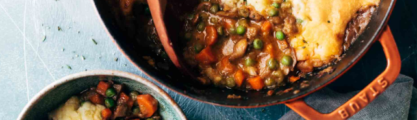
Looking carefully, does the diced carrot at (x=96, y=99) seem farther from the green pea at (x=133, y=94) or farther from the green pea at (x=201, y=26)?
the green pea at (x=201, y=26)

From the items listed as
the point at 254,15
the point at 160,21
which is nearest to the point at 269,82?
the point at 254,15

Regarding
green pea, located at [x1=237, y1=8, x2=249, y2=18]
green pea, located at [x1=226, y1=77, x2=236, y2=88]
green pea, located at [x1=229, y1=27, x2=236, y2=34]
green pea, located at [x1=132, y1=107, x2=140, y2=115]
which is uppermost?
green pea, located at [x1=237, y1=8, x2=249, y2=18]

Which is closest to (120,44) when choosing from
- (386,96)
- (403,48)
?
(386,96)

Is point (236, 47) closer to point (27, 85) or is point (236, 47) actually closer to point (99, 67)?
point (99, 67)

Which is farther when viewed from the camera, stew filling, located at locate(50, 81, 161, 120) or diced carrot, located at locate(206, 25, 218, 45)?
stew filling, located at locate(50, 81, 161, 120)

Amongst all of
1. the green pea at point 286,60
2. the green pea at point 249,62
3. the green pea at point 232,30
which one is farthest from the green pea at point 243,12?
the green pea at point 286,60

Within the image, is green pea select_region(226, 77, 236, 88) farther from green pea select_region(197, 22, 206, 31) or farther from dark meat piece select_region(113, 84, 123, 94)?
dark meat piece select_region(113, 84, 123, 94)

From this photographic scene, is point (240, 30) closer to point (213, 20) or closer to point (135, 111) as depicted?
point (213, 20)

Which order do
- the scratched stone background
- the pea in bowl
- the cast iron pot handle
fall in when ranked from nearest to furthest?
1. the cast iron pot handle
2. the pea in bowl
3. the scratched stone background

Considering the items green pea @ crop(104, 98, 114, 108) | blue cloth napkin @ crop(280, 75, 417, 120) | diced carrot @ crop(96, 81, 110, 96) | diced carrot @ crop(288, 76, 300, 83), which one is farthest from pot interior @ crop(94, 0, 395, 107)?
green pea @ crop(104, 98, 114, 108)
